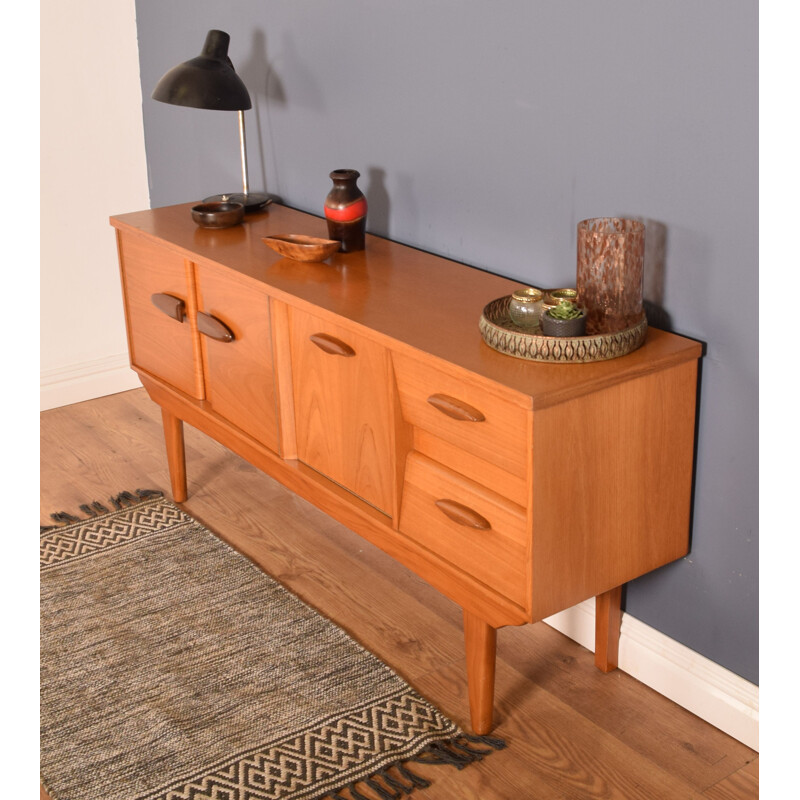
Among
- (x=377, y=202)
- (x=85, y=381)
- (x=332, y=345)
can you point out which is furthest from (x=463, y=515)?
(x=85, y=381)

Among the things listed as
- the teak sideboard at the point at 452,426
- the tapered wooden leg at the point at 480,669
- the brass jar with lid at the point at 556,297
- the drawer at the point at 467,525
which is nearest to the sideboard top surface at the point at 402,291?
the teak sideboard at the point at 452,426

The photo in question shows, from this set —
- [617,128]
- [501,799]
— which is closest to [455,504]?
[501,799]

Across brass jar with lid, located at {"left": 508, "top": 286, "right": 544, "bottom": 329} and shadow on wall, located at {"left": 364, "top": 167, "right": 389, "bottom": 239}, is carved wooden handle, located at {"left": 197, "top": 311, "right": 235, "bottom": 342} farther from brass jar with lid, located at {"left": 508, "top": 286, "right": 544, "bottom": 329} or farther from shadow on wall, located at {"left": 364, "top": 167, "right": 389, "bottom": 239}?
brass jar with lid, located at {"left": 508, "top": 286, "right": 544, "bottom": 329}

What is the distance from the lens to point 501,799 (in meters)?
1.79

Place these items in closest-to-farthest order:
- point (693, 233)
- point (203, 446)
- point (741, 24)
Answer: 1. point (741, 24)
2. point (693, 233)
3. point (203, 446)

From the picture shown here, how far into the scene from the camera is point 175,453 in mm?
2859

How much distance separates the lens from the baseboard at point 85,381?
3586 mm

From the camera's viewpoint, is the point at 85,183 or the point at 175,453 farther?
the point at 85,183

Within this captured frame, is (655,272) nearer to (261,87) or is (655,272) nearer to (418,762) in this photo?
(418,762)

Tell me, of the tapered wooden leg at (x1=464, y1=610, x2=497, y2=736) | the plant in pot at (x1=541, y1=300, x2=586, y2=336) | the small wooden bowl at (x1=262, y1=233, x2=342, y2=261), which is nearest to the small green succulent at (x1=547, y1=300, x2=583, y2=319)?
the plant in pot at (x1=541, y1=300, x2=586, y2=336)

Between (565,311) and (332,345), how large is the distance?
504 mm

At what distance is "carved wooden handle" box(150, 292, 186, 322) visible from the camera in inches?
98.7
